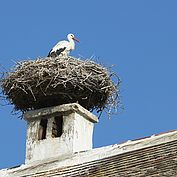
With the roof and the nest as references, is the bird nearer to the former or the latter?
the nest

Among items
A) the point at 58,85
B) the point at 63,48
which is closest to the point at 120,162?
the point at 58,85

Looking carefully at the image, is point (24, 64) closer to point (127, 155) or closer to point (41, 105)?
point (41, 105)

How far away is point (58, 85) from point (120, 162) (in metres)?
2.87

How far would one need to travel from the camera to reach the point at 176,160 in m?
11.2

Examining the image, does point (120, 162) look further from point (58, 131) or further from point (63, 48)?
point (63, 48)

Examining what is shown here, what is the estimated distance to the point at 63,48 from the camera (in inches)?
718

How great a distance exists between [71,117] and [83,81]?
3.77 feet

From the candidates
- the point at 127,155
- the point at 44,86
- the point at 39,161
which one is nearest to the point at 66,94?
the point at 44,86

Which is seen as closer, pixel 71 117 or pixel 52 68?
pixel 71 117

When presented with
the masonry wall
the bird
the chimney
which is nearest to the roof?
the masonry wall

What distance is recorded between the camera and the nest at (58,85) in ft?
47.1

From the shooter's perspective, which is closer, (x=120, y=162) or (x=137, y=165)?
(x=137, y=165)

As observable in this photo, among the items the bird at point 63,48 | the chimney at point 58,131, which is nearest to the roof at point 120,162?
the chimney at point 58,131

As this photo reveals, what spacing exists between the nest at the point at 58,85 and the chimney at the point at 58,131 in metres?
0.50
